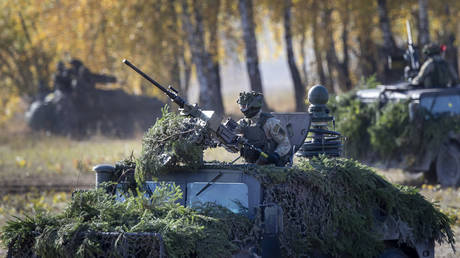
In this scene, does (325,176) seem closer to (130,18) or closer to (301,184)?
(301,184)

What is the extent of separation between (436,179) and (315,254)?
990 cm

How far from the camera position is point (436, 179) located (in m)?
16.5

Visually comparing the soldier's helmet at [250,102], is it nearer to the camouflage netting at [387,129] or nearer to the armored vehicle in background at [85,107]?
the camouflage netting at [387,129]

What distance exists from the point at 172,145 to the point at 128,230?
1.37 meters

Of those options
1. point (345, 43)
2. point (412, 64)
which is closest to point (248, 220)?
point (412, 64)

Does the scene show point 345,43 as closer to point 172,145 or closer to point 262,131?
point 262,131

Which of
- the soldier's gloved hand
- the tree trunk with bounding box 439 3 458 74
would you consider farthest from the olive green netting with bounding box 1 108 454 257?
the tree trunk with bounding box 439 3 458 74

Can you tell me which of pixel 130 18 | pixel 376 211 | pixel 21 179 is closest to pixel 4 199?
pixel 21 179

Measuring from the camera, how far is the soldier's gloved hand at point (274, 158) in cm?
786

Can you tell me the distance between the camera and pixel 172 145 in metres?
7.45

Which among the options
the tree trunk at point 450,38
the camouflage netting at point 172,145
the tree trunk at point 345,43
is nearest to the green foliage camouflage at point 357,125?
the camouflage netting at point 172,145

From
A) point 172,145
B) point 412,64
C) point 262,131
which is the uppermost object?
point 412,64

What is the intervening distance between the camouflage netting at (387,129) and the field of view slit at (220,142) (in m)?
0.03

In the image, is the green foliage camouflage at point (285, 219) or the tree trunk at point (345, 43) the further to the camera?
the tree trunk at point (345, 43)
